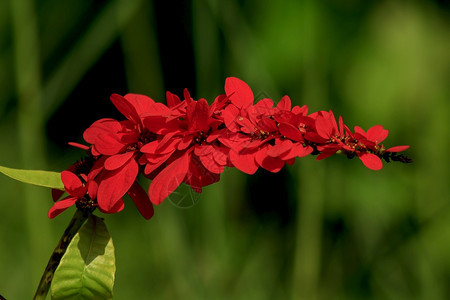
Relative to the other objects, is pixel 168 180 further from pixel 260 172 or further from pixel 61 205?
pixel 260 172

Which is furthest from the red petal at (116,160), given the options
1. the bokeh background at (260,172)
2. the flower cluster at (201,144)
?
the bokeh background at (260,172)

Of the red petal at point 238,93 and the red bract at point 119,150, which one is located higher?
the red petal at point 238,93

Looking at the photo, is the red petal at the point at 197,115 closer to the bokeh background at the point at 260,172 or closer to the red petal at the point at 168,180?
the red petal at the point at 168,180

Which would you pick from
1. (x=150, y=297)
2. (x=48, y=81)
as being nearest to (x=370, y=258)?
(x=150, y=297)

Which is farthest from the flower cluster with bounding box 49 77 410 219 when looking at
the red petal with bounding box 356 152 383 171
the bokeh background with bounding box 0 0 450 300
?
the bokeh background with bounding box 0 0 450 300

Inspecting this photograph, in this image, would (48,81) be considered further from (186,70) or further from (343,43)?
(343,43)

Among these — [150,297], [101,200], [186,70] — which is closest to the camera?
[101,200]
